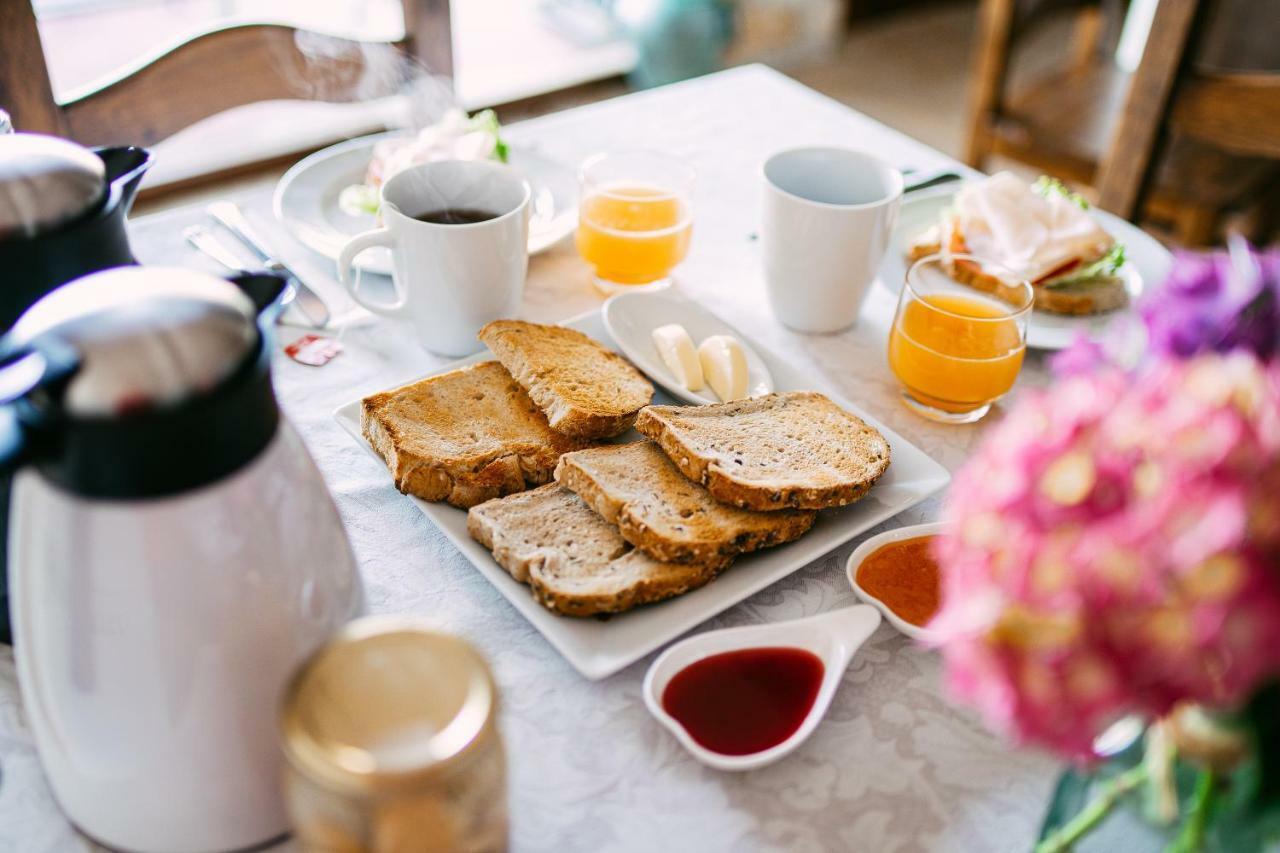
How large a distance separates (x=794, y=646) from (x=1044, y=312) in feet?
2.32

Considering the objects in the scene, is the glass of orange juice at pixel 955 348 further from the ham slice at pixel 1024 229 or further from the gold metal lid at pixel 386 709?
the gold metal lid at pixel 386 709

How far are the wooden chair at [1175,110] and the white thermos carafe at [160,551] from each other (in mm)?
1915

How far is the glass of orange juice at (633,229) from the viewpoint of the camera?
4.09 ft

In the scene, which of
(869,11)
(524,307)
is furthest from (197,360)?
(869,11)

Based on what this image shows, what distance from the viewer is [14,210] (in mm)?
655

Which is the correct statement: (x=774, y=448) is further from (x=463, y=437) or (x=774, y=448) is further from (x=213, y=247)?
(x=213, y=247)

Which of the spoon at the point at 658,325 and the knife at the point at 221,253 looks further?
the knife at the point at 221,253

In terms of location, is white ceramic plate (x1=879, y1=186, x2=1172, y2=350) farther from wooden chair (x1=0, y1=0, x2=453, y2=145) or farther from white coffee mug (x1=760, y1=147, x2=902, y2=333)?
wooden chair (x1=0, y1=0, x2=453, y2=145)

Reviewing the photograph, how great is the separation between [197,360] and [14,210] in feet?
0.83

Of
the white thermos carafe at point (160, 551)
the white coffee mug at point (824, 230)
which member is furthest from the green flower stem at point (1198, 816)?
the white coffee mug at point (824, 230)

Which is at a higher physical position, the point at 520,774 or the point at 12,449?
the point at 12,449

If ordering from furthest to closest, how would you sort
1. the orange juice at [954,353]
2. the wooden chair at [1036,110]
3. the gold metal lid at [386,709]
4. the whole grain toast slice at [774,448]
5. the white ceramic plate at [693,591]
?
the wooden chair at [1036,110]
the orange juice at [954,353]
the whole grain toast slice at [774,448]
the white ceramic plate at [693,591]
the gold metal lid at [386,709]

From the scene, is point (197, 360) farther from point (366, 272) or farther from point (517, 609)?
point (366, 272)

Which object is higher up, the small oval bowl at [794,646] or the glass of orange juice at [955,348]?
the glass of orange juice at [955,348]
